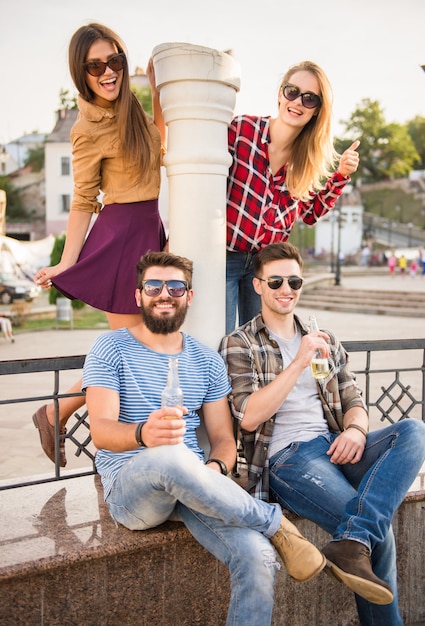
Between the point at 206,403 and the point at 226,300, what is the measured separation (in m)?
0.70

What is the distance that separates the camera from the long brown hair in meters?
2.80

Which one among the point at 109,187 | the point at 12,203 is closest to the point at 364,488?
the point at 109,187

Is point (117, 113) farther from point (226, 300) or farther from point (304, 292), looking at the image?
point (304, 292)

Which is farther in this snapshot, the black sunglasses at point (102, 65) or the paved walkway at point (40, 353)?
the paved walkway at point (40, 353)

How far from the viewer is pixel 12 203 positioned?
5762cm

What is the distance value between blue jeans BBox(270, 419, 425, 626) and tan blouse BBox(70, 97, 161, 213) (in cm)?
136

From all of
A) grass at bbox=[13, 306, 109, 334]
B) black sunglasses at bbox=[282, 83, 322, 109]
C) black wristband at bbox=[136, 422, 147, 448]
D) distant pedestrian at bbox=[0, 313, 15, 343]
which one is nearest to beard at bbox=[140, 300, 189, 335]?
black wristband at bbox=[136, 422, 147, 448]

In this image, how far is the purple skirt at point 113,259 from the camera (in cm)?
305

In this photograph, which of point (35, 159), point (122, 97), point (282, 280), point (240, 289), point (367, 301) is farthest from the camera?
point (35, 159)

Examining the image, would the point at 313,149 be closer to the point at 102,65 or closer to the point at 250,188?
the point at 250,188

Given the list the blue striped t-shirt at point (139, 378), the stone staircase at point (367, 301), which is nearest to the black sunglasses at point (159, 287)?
the blue striped t-shirt at point (139, 378)

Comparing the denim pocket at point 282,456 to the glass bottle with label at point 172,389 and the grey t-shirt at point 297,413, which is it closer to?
the grey t-shirt at point 297,413

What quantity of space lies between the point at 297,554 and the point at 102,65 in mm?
2090

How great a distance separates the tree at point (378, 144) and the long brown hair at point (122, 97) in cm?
7058
